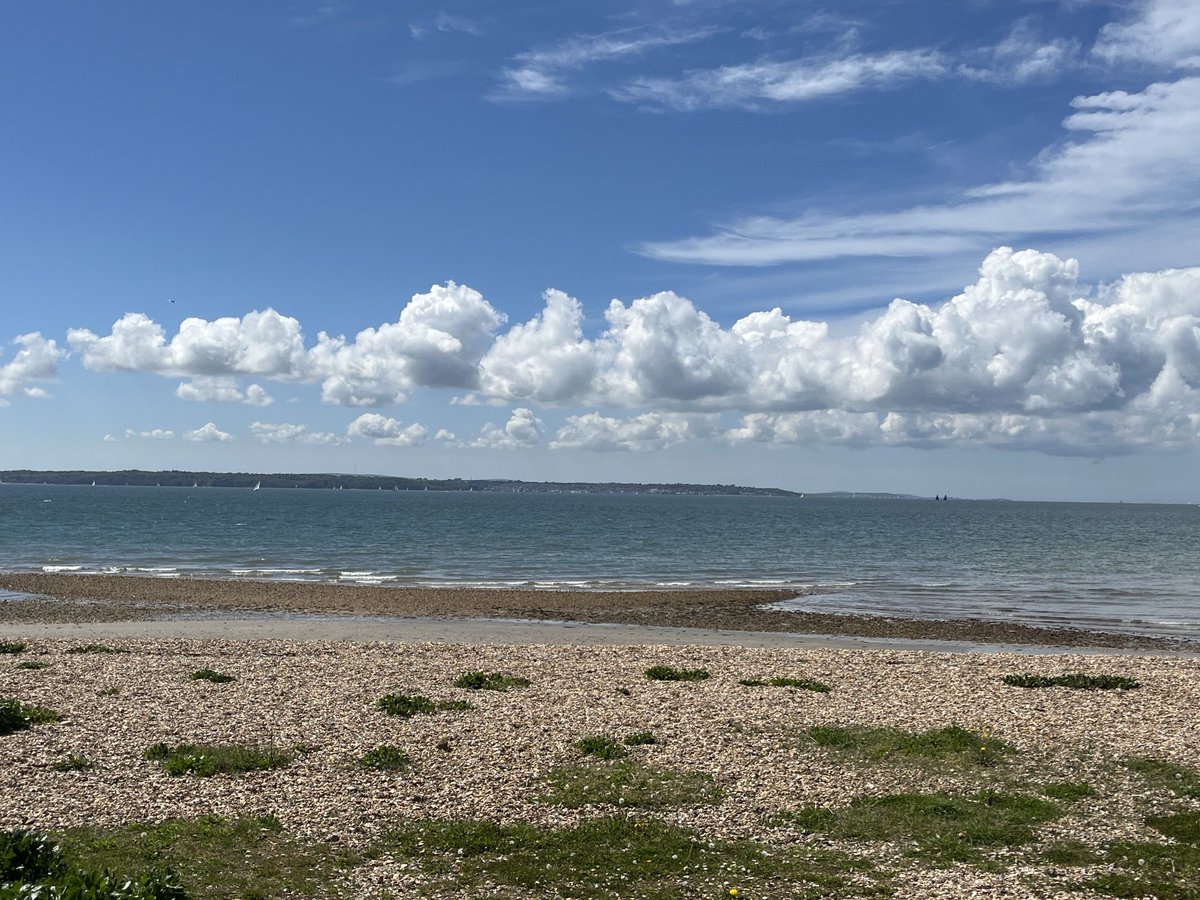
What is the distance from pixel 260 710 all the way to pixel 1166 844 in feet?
40.1

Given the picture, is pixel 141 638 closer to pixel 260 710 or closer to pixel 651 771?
pixel 260 710

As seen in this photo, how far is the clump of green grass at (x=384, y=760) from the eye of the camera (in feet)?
41.4

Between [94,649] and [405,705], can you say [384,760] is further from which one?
[94,649]

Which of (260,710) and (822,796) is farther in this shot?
(260,710)

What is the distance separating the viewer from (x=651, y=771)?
1266cm

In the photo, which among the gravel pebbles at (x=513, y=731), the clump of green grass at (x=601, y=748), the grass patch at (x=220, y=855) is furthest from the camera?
the clump of green grass at (x=601, y=748)

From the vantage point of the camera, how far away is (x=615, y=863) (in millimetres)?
9656

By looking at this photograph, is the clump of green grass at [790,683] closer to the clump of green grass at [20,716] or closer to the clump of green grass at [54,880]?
the clump of green grass at [20,716]

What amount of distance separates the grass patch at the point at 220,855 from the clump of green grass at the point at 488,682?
775 cm

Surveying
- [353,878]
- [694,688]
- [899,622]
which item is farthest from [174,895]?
[899,622]

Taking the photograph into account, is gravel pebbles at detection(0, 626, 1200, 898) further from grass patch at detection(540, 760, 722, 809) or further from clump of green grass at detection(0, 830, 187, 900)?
clump of green grass at detection(0, 830, 187, 900)

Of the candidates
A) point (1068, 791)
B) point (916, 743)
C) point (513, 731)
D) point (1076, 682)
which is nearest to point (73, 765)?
point (513, 731)

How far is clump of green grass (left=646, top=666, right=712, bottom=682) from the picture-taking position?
1958 cm

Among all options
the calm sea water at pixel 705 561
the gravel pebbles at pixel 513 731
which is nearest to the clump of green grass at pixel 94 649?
the gravel pebbles at pixel 513 731
